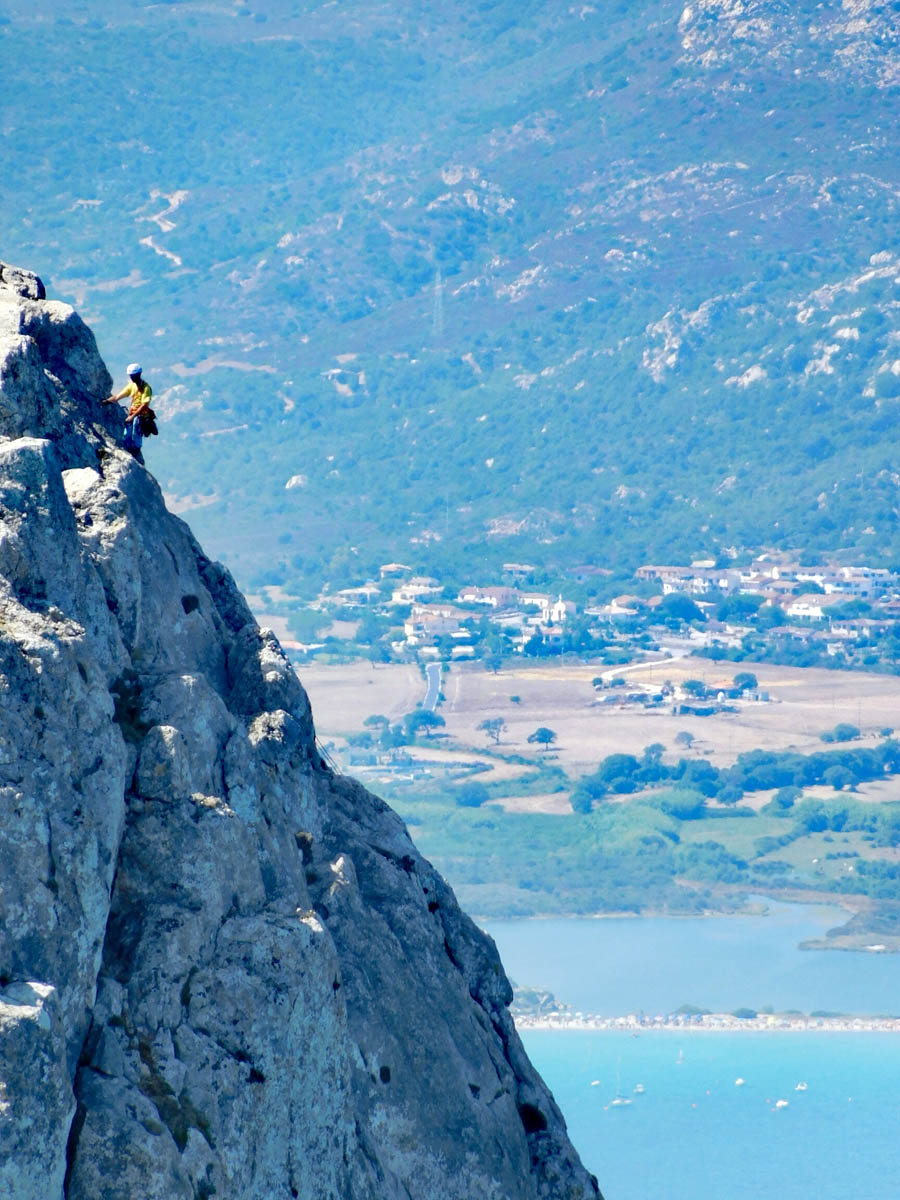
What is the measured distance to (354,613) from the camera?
176 metres

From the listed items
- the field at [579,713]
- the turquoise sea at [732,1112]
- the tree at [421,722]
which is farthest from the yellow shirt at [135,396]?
the tree at [421,722]

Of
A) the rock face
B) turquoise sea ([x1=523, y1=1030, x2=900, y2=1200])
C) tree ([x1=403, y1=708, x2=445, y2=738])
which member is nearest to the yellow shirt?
the rock face

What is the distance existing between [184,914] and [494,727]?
12527 centimetres

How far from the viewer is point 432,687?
153m

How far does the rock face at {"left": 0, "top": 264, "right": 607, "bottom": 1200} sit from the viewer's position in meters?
11.2

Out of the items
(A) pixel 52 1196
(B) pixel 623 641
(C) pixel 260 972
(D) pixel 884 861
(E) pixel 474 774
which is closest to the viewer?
(A) pixel 52 1196

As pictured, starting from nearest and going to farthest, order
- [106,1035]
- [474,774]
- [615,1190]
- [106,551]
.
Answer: [106,1035] → [106,551] → [615,1190] → [474,774]

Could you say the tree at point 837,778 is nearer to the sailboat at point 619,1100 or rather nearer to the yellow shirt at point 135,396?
the sailboat at point 619,1100

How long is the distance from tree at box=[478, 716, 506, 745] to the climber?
118991 millimetres

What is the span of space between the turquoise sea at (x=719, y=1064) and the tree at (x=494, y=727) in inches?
1146

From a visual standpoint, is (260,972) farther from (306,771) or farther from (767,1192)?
(767,1192)

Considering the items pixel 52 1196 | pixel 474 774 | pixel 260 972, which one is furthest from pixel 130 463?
pixel 474 774

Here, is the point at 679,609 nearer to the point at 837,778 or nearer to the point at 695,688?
the point at 695,688

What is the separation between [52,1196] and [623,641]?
157872mm
